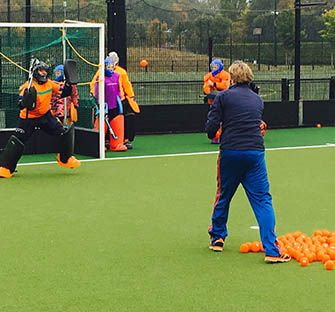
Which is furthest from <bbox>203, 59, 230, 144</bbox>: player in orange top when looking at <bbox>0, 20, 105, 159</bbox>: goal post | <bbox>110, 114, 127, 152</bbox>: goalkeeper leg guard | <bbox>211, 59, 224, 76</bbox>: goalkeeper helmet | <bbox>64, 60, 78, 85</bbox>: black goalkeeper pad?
<bbox>64, 60, 78, 85</bbox>: black goalkeeper pad

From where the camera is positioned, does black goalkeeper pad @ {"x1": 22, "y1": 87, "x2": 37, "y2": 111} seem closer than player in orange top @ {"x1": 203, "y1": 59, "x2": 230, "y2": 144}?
Yes

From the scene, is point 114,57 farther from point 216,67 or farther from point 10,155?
point 10,155

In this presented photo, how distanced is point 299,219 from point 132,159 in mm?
5920

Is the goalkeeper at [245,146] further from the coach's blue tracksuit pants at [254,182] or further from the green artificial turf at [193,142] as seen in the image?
the green artificial turf at [193,142]

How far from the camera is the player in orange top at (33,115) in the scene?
42.1ft

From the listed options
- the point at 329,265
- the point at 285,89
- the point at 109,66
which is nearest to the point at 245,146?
the point at 329,265

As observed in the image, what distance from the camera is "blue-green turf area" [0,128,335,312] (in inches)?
273

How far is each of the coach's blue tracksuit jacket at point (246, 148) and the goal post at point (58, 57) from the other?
7797mm

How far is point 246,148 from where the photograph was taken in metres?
7.93

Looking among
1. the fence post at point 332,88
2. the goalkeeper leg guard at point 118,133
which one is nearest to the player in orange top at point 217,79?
the goalkeeper leg guard at point 118,133

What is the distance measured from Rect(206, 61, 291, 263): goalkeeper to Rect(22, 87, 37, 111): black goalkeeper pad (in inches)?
207

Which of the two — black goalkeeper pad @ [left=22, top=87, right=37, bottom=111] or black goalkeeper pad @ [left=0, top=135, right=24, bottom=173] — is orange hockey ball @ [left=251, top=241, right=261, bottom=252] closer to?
black goalkeeper pad @ [left=22, top=87, right=37, bottom=111]

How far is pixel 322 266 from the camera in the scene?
7848mm

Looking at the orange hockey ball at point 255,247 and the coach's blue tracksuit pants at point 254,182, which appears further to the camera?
the orange hockey ball at point 255,247
